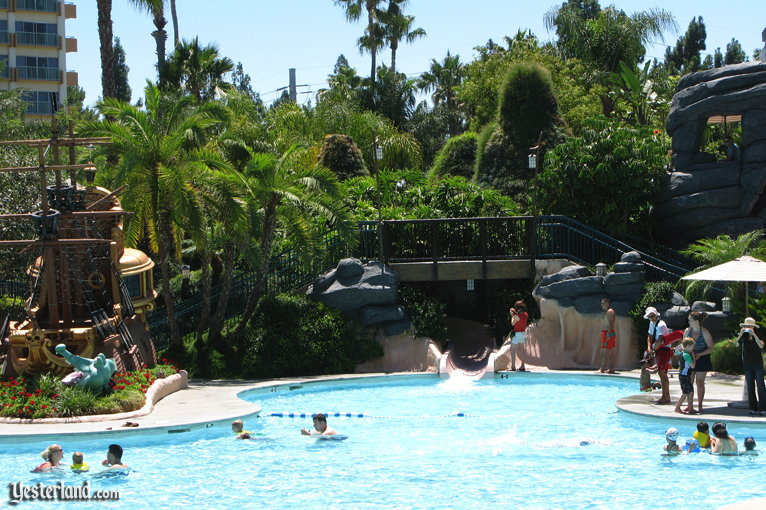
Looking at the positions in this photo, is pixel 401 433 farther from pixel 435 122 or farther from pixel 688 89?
pixel 435 122

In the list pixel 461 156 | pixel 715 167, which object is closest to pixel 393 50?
pixel 461 156

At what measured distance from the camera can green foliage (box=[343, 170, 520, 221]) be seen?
2525 cm

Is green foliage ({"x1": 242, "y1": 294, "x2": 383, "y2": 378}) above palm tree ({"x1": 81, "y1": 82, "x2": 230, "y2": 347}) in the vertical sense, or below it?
below

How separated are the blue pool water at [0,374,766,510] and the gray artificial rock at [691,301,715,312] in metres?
3.43

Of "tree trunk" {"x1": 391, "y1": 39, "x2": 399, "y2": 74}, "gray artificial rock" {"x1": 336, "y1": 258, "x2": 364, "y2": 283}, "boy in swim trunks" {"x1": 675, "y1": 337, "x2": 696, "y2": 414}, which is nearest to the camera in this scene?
"boy in swim trunks" {"x1": 675, "y1": 337, "x2": 696, "y2": 414}

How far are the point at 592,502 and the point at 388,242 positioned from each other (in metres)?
12.3

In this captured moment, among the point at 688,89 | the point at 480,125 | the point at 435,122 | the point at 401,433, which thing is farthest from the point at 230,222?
the point at 435,122

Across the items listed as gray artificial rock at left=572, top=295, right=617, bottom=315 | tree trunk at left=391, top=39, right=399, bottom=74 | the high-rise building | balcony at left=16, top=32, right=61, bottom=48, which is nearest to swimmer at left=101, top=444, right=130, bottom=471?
gray artificial rock at left=572, top=295, right=617, bottom=315

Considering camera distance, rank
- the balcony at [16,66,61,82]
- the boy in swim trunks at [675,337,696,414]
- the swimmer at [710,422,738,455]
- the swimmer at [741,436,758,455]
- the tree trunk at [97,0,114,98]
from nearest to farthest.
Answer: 1. the swimmer at [710,422,738,455]
2. the swimmer at [741,436,758,455]
3. the boy in swim trunks at [675,337,696,414]
4. the tree trunk at [97,0,114,98]
5. the balcony at [16,66,61,82]

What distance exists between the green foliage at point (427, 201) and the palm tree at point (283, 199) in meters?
2.23

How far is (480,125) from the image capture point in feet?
141

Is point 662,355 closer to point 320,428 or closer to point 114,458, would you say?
point 320,428

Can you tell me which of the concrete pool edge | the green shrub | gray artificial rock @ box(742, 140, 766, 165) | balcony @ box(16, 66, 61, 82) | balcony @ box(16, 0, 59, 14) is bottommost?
the concrete pool edge

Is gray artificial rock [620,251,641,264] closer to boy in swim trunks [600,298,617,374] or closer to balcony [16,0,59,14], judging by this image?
boy in swim trunks [600,298,617,374]
